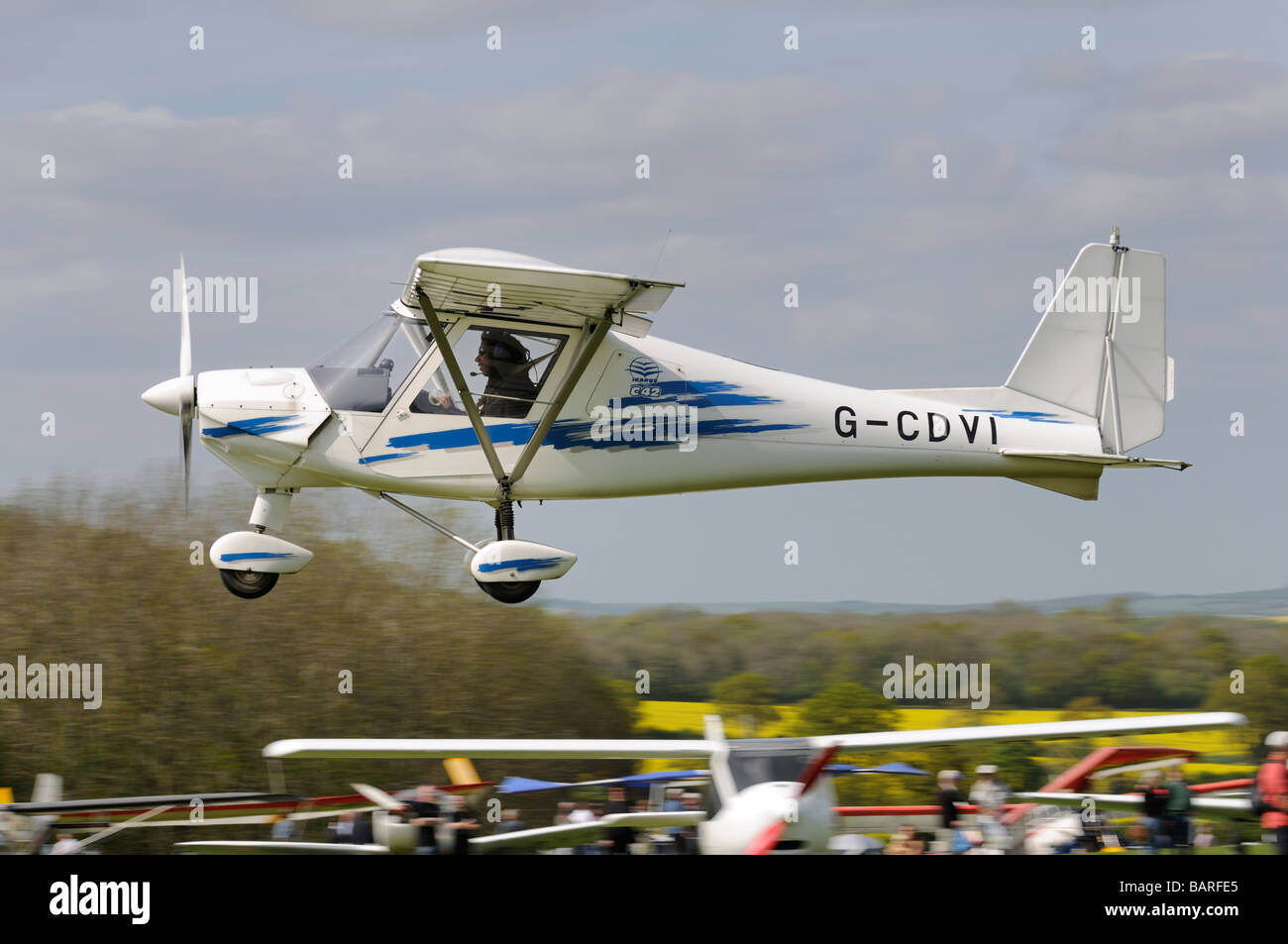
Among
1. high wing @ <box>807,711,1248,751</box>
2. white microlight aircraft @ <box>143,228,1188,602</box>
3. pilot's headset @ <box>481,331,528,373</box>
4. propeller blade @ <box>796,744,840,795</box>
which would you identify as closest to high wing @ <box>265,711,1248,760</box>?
high wing @ <box>807,711,1248,751</box>

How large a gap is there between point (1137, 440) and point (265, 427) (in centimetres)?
863

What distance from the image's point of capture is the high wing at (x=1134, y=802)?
12.9 metres

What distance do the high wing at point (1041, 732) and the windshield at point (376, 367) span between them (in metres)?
4.74

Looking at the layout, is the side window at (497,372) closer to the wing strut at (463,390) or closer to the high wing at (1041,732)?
the wing strut at (463,390)

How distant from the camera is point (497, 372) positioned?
13.5m

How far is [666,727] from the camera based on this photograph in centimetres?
2909

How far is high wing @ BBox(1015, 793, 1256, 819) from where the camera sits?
42.2 feet

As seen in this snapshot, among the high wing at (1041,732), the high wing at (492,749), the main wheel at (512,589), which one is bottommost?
the high wing at (1041,732)

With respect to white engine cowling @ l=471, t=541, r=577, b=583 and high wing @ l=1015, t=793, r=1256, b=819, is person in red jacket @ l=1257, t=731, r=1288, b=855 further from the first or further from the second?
white engine cowling @ l=471, t=541, r=577, b=583

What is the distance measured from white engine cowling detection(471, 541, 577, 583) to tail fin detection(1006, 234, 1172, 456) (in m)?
5.31

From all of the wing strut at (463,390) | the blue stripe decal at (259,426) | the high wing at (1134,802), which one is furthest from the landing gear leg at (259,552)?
the high wing at (1134,802)

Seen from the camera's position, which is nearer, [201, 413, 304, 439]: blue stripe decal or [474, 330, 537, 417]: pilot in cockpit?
[201, 413, 304, 439]: blue stripe decal

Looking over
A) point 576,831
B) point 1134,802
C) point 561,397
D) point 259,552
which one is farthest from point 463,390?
point 1134,802
